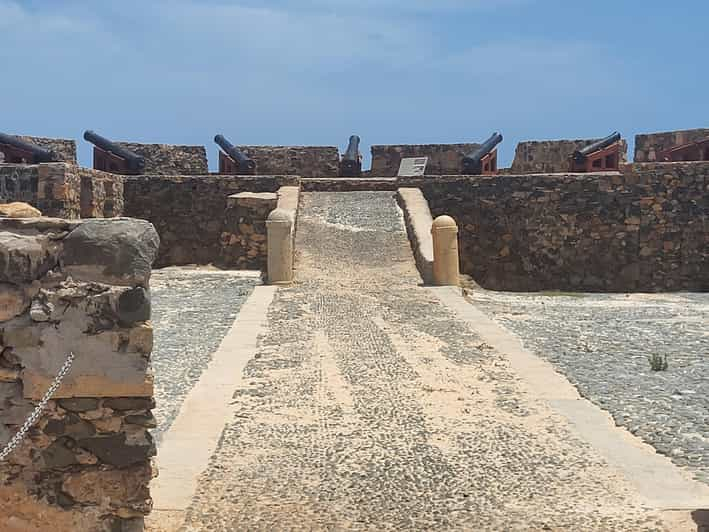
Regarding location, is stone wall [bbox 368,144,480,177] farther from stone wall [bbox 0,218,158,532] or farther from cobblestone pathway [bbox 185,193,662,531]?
stone wall [bbox 0,218,158,532]

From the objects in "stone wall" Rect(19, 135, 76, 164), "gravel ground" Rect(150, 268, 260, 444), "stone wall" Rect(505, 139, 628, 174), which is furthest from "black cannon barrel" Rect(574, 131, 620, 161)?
"stone wall" Rect(19, 135, 76, 164)

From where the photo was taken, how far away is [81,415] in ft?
12.8

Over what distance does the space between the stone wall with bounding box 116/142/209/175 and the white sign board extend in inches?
205

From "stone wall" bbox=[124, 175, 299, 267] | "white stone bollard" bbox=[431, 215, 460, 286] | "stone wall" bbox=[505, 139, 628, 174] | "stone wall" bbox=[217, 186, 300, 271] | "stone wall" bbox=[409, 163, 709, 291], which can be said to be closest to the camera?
"white stone bollard" bbox=[431, 215, 460, 286]

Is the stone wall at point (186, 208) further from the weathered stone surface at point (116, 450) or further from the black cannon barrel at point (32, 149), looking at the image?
the weathered stone surface at point (116, 450)

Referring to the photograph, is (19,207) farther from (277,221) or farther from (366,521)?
(277,221)

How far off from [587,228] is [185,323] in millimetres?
9644

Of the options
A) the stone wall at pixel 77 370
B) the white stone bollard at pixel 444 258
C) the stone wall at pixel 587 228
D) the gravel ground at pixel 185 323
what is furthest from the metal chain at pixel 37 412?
the stone wall at pixel 587 228

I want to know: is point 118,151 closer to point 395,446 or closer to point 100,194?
point 100,194

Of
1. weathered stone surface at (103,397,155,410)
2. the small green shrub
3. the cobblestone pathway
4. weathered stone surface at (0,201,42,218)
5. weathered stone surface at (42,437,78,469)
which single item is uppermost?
weathered stone surface at (0,201,42,218)

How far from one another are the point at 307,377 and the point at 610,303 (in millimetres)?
7144

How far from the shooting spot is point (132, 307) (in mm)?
3869

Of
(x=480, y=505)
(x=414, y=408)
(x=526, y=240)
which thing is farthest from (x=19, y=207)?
(x=526, y=240)

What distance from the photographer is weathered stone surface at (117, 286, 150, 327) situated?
3861 millimetres
